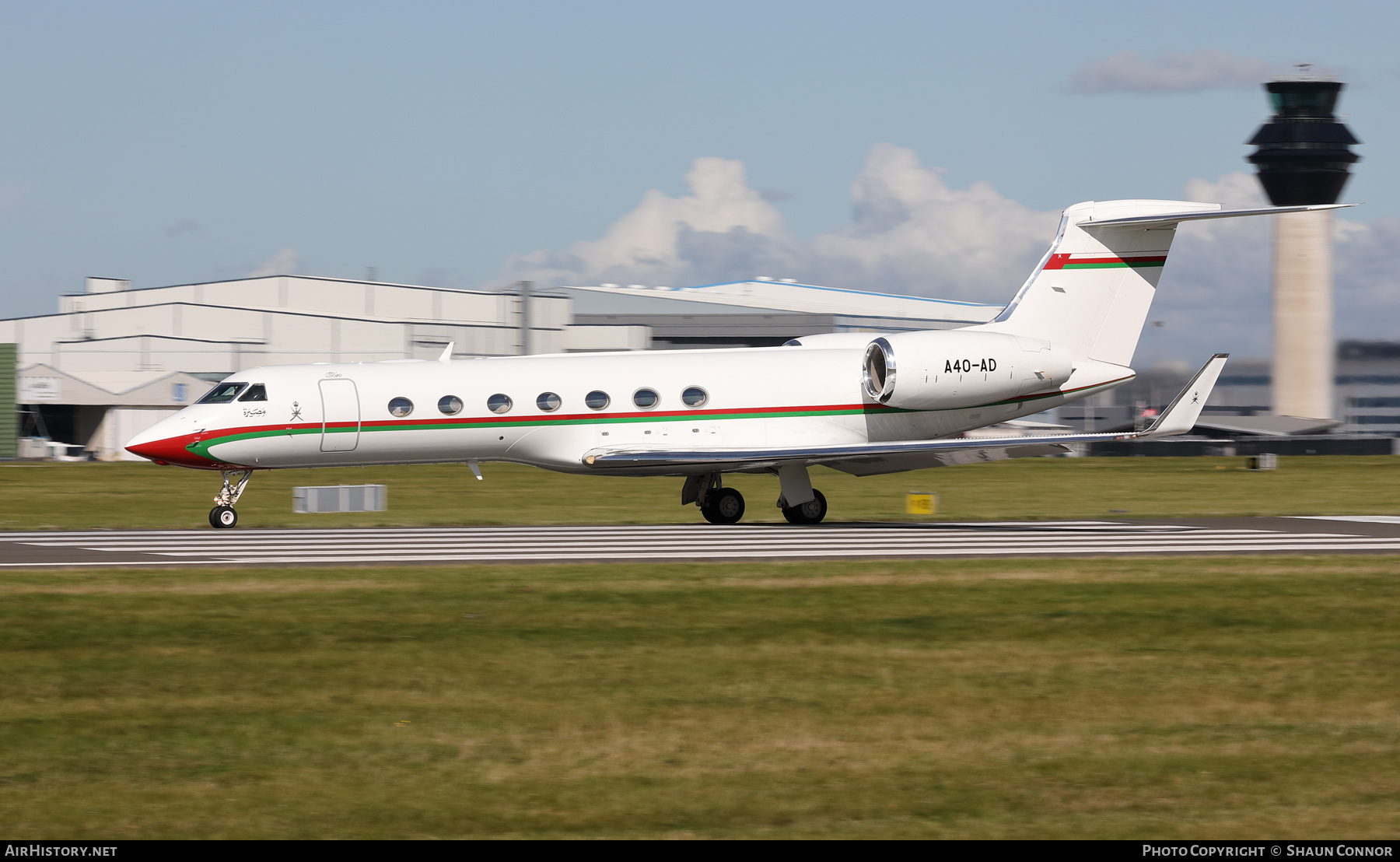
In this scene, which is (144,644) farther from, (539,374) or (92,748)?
(539,374)

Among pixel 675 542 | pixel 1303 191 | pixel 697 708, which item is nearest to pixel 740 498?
pixel 675 542

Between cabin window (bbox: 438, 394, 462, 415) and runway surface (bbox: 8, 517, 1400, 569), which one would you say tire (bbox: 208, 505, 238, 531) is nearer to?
runway surface (bbox: 8, 517, 1400, 569)

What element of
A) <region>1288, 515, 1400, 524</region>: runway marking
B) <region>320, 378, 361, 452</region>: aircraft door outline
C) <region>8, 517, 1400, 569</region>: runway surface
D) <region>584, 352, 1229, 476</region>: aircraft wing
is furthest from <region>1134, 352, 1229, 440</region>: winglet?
<region>320, 378, 361, 452</region>: aircraft door outline

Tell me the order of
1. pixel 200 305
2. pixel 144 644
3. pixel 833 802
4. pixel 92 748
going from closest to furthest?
pixel 833 802, pixel 92 748, pixel 144 644, pixel 200 305

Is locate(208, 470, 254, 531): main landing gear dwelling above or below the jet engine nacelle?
below

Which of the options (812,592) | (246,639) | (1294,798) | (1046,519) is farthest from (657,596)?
(1046,519)

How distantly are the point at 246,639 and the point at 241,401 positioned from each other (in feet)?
38.0

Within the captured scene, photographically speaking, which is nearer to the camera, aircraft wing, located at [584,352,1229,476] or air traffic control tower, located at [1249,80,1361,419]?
aircraft wing, located at [584,352,1229,476]

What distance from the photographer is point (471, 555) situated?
18391mm

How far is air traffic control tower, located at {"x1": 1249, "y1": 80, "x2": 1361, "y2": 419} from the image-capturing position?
102250 mm

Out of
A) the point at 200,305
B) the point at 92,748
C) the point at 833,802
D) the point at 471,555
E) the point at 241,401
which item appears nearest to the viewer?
the point at 833,802

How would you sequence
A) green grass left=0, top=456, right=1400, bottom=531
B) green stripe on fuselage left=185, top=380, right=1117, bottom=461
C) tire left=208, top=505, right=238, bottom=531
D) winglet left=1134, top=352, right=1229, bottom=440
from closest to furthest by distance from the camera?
winglet left=1134, top=352, right=1229, bottom=440
green stripe on fuselage left=185, top=380, right=1117, bottom=461
tire left=208, top=505, right=238, bottom=531
green grass left=0, top=456, right=1400, bottom=531

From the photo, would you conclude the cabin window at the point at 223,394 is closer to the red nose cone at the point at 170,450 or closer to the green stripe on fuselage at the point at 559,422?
the green stripe on fuselage at the point at 559,422

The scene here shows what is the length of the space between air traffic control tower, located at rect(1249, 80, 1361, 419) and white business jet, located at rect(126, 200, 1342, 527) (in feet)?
270
